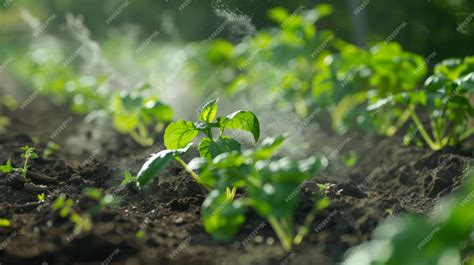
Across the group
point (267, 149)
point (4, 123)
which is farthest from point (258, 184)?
point (4, 123)

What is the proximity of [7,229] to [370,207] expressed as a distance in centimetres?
135

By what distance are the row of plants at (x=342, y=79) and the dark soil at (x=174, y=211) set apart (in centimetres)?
25

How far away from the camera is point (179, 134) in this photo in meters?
2.57

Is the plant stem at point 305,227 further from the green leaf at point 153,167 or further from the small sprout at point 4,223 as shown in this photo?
the small sprout at point 4,223

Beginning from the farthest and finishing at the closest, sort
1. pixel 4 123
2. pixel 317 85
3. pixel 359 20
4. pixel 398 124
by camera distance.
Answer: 1. pixel 359 20
2. pixel 4 123
3. pixel 398 124
4. pixel 317 85

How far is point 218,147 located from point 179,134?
24 cm

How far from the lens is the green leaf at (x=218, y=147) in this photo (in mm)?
2400

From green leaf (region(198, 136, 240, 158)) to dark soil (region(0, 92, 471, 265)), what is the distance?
0.25 metres

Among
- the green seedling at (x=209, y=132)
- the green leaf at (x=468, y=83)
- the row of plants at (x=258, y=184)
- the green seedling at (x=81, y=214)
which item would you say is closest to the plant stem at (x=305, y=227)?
the row of plants at (x=258, y=184)

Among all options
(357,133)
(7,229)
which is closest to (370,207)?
(7,229)

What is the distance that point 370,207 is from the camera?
2.29 meters

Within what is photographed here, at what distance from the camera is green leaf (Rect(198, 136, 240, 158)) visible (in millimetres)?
2400

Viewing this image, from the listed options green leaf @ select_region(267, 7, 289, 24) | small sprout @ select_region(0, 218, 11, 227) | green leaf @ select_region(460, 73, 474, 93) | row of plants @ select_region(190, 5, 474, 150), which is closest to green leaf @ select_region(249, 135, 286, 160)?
small sprout @ select_region(0, 218, 11, 227)

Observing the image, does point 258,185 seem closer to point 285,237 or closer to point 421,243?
point 285,237
